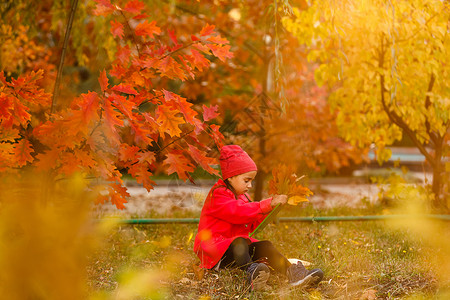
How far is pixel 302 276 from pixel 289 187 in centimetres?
53

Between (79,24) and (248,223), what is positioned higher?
(79,24)

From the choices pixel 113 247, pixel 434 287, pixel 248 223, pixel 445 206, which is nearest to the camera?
pixel 434 287

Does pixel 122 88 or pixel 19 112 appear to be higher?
pixel 122 88

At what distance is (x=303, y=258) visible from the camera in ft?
11.5

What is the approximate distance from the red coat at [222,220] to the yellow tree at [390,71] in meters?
2.39

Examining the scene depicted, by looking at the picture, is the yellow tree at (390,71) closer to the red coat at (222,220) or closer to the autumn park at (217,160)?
the autumn park at (217,160)

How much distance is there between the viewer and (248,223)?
3109mm

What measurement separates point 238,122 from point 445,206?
8.77ft

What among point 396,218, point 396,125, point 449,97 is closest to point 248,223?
point 396,218

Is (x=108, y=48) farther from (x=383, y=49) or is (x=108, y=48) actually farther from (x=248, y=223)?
(x=248, y=223)

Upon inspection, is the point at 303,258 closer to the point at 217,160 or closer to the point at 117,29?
the point at 217,160

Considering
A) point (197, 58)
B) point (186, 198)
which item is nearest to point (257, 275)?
point (197, 58)

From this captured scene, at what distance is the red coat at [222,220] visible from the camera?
292 cm

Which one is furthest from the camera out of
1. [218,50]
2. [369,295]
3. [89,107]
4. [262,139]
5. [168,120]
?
[262,139]
